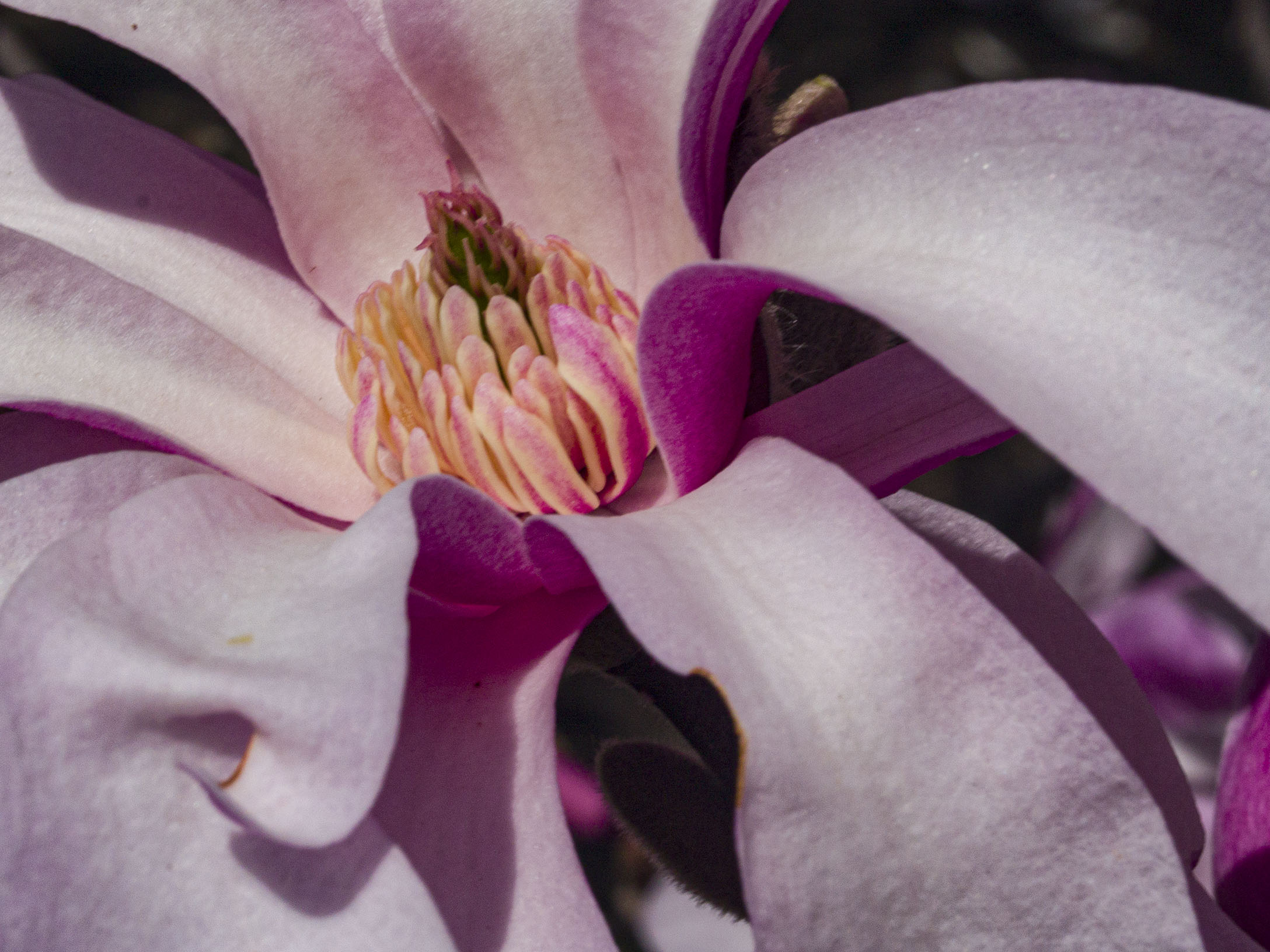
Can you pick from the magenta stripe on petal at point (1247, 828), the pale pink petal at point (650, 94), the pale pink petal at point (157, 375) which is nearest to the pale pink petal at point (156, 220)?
the pale pink petal at point (157, 375)

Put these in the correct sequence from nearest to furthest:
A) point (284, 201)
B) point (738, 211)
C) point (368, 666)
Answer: point (368, 666), point (738, 211), point (284, 201)

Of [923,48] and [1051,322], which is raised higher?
[1051,322]

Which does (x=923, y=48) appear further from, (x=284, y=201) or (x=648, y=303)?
(x=648, y=303)

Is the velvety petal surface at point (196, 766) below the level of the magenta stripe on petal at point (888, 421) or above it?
above

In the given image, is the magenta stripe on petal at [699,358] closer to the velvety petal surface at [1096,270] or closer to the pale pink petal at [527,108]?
the velvety petal surface at [1096,270]

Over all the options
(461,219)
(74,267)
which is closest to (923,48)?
(461,219)

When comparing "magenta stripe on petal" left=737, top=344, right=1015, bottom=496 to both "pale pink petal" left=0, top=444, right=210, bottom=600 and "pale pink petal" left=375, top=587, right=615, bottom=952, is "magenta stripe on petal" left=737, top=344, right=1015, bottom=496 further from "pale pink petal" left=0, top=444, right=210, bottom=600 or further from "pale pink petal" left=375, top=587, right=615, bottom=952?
"pale pink petal" left=0, top=444, right=210, bottom=600

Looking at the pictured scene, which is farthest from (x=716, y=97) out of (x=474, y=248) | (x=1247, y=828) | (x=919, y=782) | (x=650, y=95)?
(x=1247, y=828)

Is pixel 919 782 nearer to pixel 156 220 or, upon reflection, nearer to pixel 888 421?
pixel 888 421
